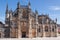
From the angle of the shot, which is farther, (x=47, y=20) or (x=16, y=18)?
(x=47, y=20)

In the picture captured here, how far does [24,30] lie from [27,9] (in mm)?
7209

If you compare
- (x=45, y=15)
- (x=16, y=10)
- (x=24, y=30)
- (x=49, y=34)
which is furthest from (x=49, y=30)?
(x=16, y=10)

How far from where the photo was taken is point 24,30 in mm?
49875

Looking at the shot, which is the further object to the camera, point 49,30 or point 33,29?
point 49,30

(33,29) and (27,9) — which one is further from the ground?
(27,9)

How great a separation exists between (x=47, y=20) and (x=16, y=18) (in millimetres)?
12785

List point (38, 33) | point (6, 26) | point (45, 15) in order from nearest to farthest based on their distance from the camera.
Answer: point (6, 26), point (38, 33), point (45, 15)

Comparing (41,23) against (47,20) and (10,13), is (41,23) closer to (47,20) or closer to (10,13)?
(47,20)


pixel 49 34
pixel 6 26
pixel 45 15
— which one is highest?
pixel 45 15

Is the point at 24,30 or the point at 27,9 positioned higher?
the point at 27,9

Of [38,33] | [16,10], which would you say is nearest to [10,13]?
[16,10]

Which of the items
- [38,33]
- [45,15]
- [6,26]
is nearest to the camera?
[6,26]

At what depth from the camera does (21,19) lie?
4981cm

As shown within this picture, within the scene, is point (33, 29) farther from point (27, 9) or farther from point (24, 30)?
point (27, 9)
